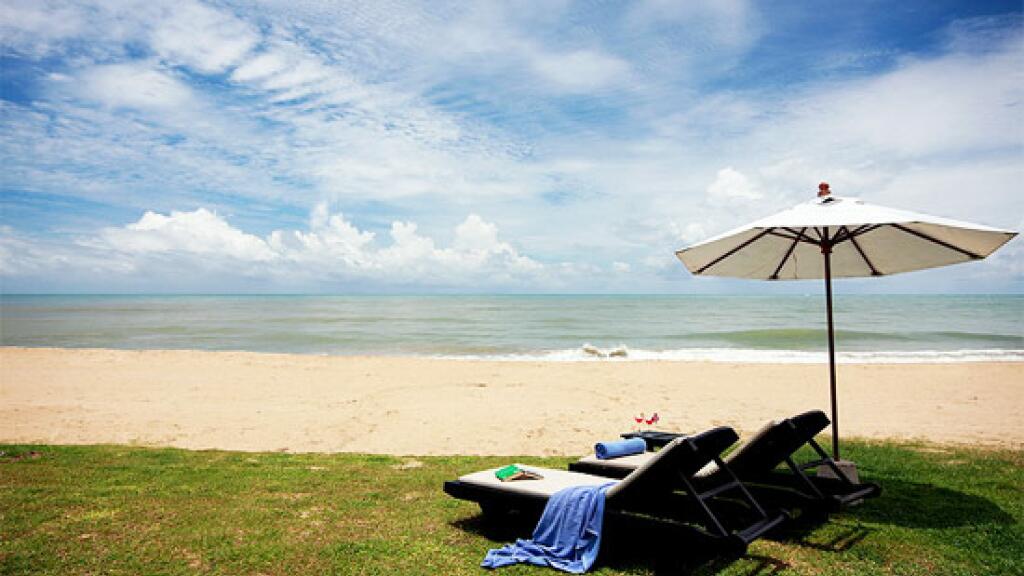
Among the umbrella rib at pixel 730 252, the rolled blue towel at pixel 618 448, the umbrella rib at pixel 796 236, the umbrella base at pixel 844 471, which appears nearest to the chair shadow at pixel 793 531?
the umbrella base at pixel 844 471

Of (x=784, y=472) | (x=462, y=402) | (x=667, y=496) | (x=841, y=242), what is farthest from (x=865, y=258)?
(x=462, y=402)

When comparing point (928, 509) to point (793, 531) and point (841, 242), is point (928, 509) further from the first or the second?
point (841, 242)

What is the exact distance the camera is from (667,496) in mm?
4961

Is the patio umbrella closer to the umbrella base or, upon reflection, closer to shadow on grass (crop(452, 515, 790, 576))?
the umbrella base

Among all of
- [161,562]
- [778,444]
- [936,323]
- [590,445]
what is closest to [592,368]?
[590,445]

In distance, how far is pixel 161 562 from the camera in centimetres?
435

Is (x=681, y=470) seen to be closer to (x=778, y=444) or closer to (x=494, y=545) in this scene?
(x=778, y=444)

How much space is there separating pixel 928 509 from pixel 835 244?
2.64 meters

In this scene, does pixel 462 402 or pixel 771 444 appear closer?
pixel 771 444

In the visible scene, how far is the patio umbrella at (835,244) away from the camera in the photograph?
5172mm

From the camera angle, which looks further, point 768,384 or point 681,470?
point 768,384

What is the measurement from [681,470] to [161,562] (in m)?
3.65

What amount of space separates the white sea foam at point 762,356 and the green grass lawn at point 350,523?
48.5ft

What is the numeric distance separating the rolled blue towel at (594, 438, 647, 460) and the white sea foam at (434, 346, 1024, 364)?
1490 centimetres
